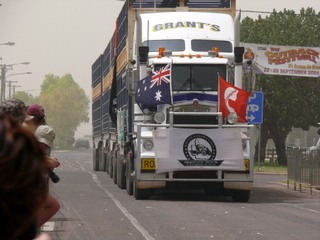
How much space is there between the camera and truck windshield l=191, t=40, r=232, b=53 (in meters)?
19.0

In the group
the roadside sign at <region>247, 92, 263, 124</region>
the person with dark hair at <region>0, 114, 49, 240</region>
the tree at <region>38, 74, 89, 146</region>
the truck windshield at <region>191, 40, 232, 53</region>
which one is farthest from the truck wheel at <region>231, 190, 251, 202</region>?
the tree at <region>38, 74, 89, 146</region>

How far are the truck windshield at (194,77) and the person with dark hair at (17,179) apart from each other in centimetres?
1639

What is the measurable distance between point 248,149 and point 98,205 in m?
3.72

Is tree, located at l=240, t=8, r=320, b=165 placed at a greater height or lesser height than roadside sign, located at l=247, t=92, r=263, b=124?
greater

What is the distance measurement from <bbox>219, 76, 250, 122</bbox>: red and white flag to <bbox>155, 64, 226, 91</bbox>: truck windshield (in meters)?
0.52

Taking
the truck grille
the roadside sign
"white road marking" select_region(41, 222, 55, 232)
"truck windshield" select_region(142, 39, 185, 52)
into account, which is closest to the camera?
"white road marking" select_region(41, 222, 55, 232)

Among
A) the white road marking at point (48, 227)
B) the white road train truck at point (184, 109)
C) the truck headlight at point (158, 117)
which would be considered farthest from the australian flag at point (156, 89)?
the white road marking at point (48, 227)

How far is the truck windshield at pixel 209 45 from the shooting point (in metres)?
19.0

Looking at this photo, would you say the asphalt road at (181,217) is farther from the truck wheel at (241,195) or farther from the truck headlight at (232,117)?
the truck headlight at (232,117)

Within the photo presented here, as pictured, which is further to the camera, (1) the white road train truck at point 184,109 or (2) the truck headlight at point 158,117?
(2) the truck headlight at point 158,117

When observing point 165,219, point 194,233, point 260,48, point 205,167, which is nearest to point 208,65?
point 205,167

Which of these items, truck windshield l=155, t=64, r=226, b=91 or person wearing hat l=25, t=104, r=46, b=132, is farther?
truck windshield l=155, t=64, r=226, b=91

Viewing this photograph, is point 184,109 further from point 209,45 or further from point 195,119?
point 209,45

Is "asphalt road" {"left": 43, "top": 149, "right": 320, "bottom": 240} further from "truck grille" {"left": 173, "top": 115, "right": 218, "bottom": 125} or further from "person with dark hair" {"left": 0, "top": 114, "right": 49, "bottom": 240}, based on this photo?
"person with dark hair" {"left": 0, "top": 114, "right": 49, "bottom": 240}
